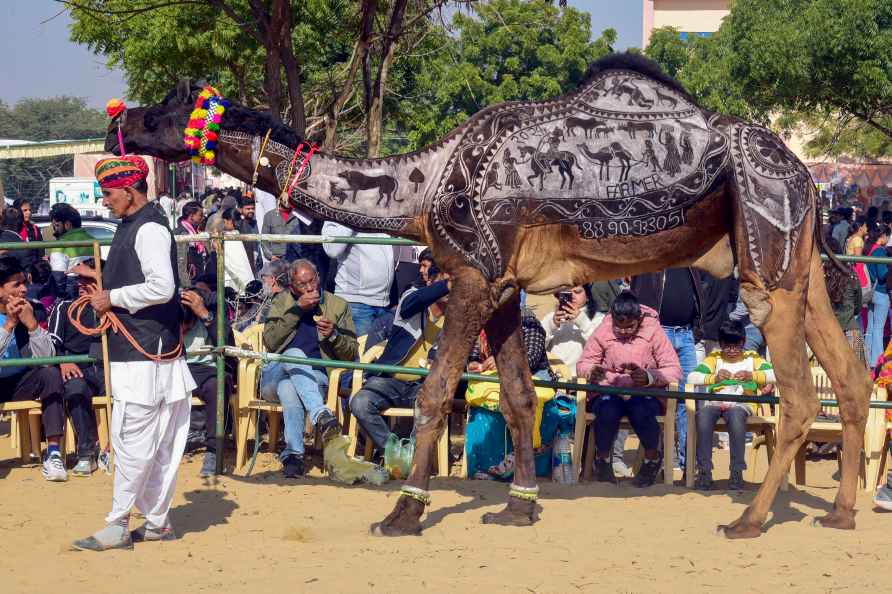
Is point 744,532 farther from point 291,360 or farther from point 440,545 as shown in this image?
point 291,360

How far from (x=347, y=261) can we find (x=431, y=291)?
2.20m

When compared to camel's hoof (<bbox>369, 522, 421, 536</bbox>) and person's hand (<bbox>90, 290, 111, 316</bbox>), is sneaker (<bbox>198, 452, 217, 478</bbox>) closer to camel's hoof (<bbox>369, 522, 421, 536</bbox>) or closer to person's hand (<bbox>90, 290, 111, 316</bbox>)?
camel's hoof (<bbox>369, 522, 421, 536</bbox>)

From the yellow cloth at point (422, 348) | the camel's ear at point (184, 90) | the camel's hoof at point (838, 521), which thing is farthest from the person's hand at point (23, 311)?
the camel's hoof at point (838, 521)

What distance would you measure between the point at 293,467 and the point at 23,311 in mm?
2295

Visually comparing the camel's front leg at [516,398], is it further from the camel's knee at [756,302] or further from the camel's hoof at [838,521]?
the camel's hoof at [838,521]

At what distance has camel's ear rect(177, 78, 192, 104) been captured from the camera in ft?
22.7

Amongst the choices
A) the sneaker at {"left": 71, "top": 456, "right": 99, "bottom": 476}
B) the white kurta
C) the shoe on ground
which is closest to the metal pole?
the sneaker at {"left": 71, "top": 456, "right": 99, "bottom": 476}

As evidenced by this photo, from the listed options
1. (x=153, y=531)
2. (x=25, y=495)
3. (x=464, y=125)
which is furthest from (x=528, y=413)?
(x=25, y=495)

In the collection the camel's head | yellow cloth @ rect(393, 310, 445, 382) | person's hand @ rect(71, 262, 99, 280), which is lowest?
yellow cloth @ rect(393, 310, 445, 382)

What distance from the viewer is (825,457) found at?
9.91 meters

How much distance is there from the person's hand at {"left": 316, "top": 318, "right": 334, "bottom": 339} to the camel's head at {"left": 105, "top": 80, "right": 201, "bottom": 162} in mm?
2194

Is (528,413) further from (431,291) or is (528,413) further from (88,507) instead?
(88,507)

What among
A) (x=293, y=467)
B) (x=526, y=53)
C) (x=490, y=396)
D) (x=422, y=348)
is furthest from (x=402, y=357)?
(x=526, y=53)

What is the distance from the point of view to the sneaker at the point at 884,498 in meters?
7.47
